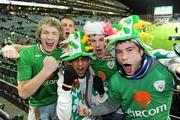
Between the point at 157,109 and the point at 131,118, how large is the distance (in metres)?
0.21

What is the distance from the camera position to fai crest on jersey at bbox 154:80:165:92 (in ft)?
6.31

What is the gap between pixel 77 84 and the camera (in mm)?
2305

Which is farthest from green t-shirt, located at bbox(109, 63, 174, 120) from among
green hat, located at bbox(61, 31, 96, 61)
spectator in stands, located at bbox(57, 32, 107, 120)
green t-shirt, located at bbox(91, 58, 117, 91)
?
green t-shirt, located at bbox(91, 58, 117, 91)

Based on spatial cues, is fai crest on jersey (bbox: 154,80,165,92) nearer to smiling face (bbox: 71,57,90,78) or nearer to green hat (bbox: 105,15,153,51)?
green hat (bbox: 105,15,153,51)

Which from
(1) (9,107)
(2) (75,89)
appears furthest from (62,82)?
(1) (9,107)

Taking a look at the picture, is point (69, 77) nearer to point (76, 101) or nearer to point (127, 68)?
point (76, 101)

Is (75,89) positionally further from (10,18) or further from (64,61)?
(10,18)

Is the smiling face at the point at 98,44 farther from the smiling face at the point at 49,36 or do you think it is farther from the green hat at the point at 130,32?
the green hat at the point at 130,32

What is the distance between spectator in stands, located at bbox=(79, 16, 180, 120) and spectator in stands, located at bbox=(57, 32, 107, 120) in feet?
1.04

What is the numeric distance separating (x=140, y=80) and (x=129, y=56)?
18 cm

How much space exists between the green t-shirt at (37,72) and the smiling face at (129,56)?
0.80 meters

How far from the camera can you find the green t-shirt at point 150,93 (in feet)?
6.35

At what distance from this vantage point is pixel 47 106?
2740mm

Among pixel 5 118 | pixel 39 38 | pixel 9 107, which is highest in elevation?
pixel 39 38
